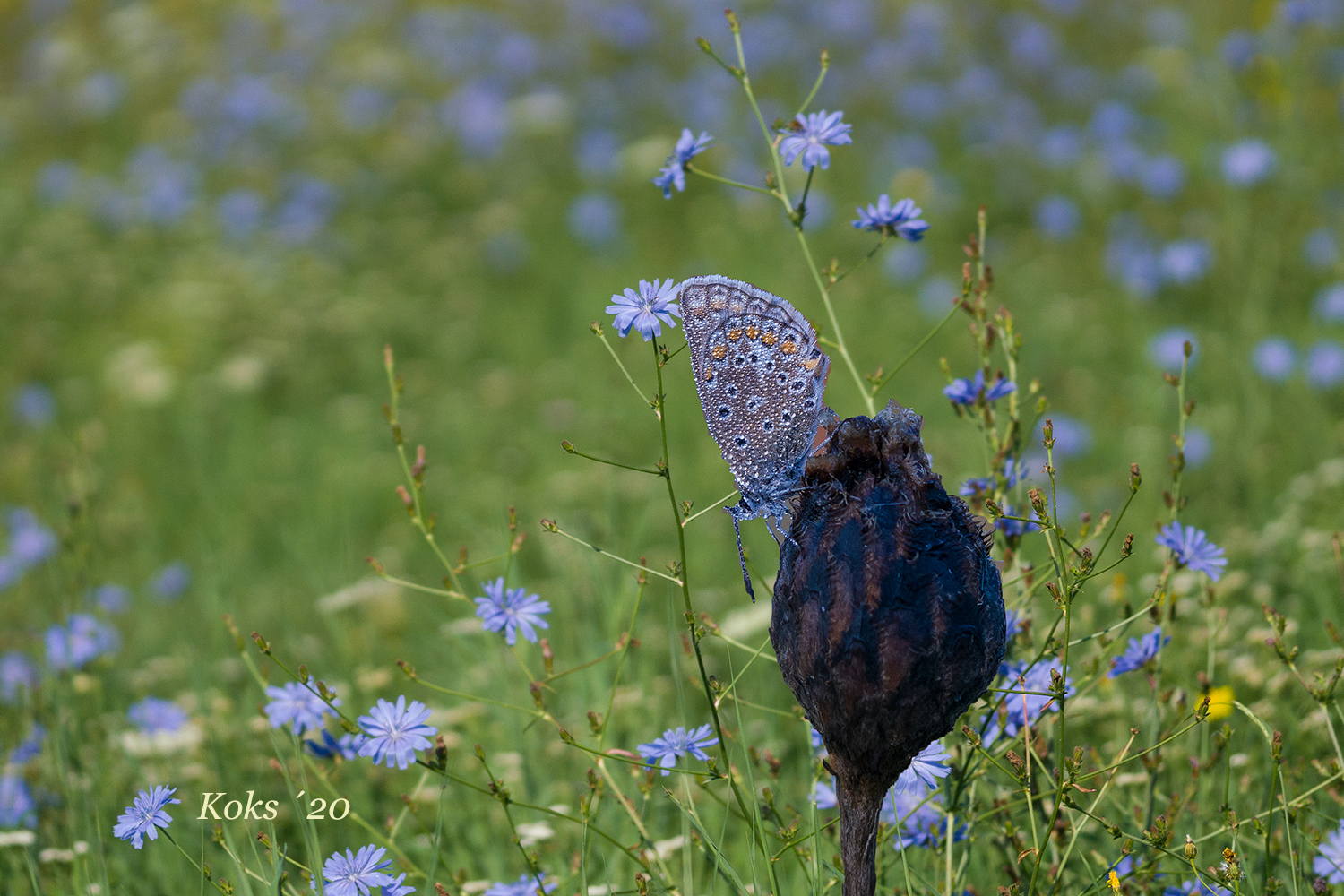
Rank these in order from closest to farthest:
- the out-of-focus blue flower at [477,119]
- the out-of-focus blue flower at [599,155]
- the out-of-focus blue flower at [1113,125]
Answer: the out-of-focus blue flower at [1113,125] → the out-of-focus blue flower at [599,155] → the out-of-focus blue flower at [477,119]

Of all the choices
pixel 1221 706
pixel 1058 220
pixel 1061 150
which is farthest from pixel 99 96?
pixel 1221 706

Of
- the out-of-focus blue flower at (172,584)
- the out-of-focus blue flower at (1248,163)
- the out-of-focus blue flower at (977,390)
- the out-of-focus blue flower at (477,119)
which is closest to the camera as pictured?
the out-of-focus blue flower at (977,390)

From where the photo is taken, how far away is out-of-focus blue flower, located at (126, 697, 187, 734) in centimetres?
268

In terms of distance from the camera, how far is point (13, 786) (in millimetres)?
2363

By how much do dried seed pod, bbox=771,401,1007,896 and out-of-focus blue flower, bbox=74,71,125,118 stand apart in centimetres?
981

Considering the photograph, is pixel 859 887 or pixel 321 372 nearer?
pixel 859 887

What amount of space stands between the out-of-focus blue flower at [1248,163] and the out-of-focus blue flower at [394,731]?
472cm

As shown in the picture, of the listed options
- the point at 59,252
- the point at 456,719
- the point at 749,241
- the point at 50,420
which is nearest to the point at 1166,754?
the point at 456,719

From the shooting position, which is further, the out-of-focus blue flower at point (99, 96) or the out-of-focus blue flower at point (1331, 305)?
the out-of-focus blue flower at point (99, 96)

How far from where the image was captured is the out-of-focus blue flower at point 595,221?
6945mm

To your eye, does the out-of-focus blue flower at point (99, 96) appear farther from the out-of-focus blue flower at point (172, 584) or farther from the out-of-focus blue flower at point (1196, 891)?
the out-of-focus blue flower at point (1196, 891)

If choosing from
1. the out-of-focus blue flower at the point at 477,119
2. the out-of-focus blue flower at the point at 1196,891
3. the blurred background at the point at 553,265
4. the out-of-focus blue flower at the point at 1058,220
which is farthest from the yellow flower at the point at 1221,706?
the out-of-focus blue flower at the point at 477,119

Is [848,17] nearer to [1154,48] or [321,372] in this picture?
[1154,48]

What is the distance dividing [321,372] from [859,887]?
16.6ft
